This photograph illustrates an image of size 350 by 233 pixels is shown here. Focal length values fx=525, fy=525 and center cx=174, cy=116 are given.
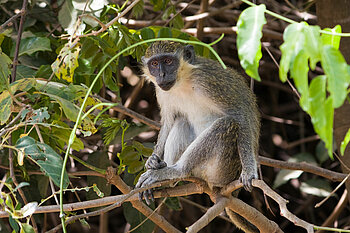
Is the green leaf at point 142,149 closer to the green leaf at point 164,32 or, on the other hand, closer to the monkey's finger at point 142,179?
the monkey's finger at point 142,179

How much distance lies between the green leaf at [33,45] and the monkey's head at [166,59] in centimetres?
81

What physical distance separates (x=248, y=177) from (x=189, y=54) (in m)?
1.25

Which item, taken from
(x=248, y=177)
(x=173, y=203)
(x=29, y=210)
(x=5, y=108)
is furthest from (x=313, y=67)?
(x=173, y=203)

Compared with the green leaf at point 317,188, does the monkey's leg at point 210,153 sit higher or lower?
higher

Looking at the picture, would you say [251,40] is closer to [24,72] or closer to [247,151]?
→ [247,151]

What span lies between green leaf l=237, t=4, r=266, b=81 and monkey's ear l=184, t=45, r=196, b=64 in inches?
Result: 111

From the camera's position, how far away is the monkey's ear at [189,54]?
14.4 feet

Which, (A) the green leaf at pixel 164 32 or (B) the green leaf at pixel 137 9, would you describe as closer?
(A) the green leaf at pixel 164 32

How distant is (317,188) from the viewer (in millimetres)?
5969

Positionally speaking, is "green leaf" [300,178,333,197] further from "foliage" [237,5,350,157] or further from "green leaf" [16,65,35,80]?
"foliage" [237,5,350,157]

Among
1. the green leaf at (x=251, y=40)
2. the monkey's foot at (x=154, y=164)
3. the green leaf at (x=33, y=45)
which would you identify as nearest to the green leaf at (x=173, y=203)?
the monkey's foot at (x=154, y=164)

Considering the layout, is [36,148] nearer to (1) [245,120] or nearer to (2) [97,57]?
(2) [97,57]

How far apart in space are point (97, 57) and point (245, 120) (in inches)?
50.0

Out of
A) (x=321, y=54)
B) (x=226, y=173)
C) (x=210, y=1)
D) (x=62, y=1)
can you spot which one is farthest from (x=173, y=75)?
(x=321, y=54)
